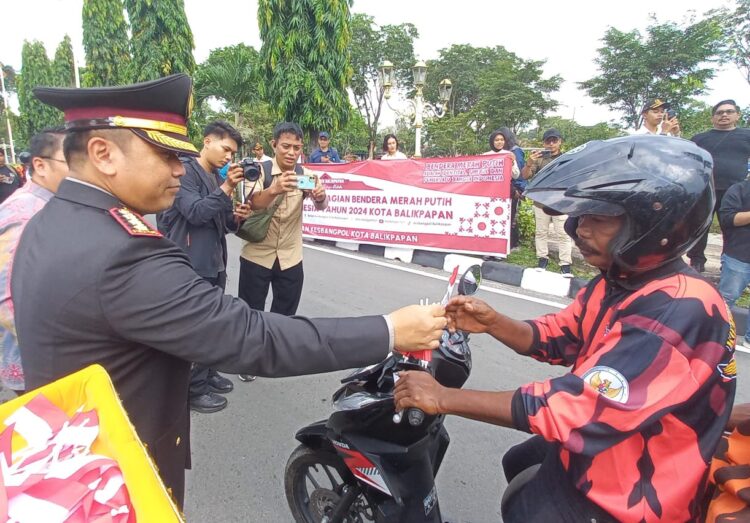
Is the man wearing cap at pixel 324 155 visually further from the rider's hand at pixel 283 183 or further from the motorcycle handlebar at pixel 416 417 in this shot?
the motorcycle handlebar at pixel 416 417

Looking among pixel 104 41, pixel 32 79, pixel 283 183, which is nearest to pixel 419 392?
pixel 283 183

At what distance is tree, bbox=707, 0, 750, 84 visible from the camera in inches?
832

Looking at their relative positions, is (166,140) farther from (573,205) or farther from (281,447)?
(281,447)

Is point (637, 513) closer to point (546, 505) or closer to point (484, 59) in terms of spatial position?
point (546, 505)

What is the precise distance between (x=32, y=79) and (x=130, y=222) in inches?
1875

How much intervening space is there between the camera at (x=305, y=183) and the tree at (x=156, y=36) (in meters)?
15.9

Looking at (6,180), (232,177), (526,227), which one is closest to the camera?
(232,177)

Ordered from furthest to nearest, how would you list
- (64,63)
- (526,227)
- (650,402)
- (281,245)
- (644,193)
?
(64,63), (526,227), (281,245), (644,193), (650,402)

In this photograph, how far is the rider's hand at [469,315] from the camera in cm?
153

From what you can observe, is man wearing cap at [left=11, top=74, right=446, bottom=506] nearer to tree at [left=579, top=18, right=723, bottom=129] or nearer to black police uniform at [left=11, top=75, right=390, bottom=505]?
black police uniform at [left=11, top=75, right=390, bottom=505]

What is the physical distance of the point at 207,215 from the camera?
269 centimetres

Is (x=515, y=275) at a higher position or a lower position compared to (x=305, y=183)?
lower

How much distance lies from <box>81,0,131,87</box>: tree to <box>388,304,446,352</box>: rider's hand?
25.0 m

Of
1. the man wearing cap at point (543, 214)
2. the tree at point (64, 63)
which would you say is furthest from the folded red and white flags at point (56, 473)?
the tree at point (64, 63)
